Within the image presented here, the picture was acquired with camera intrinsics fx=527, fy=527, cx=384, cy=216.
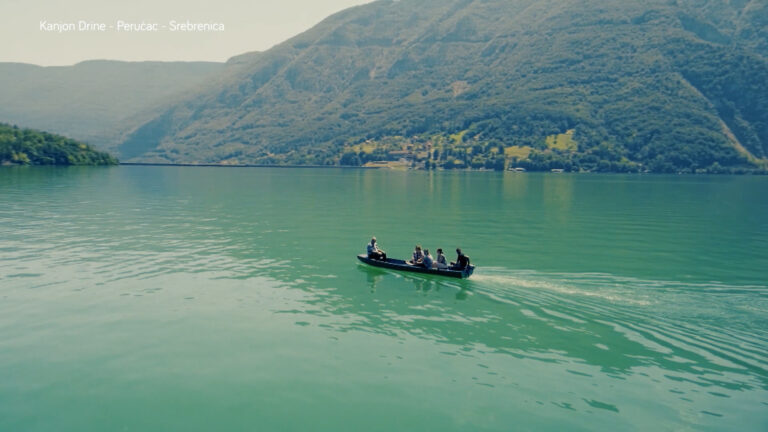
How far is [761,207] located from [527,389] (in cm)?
10418

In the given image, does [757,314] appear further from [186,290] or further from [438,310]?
[186,290]

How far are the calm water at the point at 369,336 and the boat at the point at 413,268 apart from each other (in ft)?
1.89

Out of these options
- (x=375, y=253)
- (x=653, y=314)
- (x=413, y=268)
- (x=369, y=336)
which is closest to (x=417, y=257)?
(x=413, y=268)

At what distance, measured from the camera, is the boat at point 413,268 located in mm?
39344

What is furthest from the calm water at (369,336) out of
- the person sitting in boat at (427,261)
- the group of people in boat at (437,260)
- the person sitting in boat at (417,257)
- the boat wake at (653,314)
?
the person sitting in boat at (417,257)

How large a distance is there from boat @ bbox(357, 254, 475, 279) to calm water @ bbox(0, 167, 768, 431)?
0.58 meters

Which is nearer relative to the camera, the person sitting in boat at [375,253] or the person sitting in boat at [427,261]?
the person sitting in boat at [427,261]

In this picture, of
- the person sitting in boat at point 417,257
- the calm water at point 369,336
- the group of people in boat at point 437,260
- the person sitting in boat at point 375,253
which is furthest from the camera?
the person sitting in boat at point 375,253

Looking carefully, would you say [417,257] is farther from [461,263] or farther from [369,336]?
[369,336]

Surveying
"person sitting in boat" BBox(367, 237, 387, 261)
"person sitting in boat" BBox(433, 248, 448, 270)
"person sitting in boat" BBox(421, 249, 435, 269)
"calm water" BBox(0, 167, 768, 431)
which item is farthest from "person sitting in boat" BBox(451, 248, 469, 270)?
"person sitting in boat" BBox(367, 237, 387, 261)

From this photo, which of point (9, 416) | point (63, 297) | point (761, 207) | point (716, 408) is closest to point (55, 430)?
point (9, 416)

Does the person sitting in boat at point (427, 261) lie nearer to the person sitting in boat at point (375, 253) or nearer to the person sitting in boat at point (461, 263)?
the person sitting in boat at point (461, 263)

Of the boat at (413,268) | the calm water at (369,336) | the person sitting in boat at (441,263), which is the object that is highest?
the person sitting in boat at (441,263)

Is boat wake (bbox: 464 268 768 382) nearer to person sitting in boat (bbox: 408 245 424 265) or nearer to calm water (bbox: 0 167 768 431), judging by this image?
calm water (bbox: 0 167 768 431)
